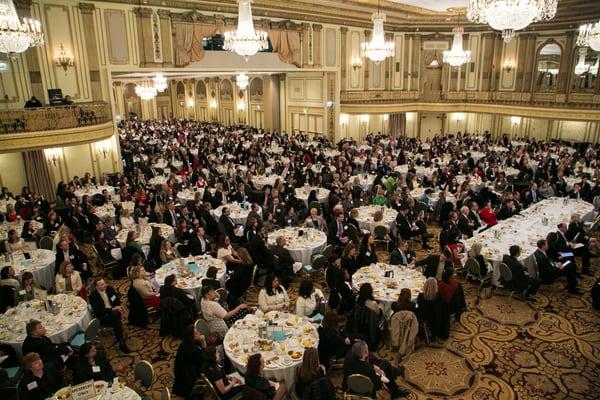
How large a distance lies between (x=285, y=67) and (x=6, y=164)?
41.5 feet

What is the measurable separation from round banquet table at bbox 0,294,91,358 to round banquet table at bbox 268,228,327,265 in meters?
3.96

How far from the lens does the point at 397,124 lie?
27703mm

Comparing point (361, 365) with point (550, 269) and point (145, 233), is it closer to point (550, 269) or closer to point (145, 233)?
point (550, 269)

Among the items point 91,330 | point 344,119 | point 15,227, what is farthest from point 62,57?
point 344,119

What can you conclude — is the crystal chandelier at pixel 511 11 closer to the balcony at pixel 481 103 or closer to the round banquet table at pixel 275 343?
the round banquet table at pixel 275 343

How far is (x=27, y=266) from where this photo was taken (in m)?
8.50

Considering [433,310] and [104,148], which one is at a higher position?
[104,148]

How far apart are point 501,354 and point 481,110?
843 inches

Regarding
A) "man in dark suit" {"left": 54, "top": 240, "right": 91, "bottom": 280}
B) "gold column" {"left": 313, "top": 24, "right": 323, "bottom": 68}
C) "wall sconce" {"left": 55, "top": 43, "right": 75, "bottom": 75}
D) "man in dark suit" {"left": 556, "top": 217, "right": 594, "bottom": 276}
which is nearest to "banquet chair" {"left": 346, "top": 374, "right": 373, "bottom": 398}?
"man in dark suit" {"left": 556, "top": 217, "right": 594, "bottom": 276}

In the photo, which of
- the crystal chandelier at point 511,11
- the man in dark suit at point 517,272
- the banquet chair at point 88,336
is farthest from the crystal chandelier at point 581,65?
the banquet chair at point 88,336

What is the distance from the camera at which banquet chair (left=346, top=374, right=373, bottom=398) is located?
4.95m

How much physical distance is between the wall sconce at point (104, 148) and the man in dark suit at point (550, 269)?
14639 mm

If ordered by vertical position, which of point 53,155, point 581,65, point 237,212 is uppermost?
point 581,65

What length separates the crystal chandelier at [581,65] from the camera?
21.7 metres
